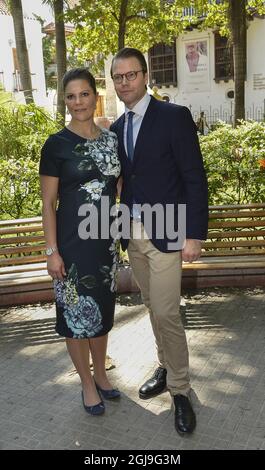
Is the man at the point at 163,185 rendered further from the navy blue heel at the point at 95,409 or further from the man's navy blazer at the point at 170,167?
the navy blue heel at the point at 95,409

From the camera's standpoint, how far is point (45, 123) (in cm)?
691

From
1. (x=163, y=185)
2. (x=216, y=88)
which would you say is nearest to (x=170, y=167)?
(x=163, y=185)

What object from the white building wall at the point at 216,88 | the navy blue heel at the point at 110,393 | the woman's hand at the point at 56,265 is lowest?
the navy blue heel at the point at 110,393

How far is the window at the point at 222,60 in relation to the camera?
81.7 ft

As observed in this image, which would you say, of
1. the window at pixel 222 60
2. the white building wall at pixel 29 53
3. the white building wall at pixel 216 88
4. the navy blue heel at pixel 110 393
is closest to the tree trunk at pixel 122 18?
the navy blue heel at pixel 110 393

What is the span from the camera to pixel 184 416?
308cm

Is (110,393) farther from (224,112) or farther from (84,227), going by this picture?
(224,112)

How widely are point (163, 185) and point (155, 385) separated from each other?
1.38 metres

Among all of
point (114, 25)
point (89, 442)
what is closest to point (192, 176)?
point (89, 442)

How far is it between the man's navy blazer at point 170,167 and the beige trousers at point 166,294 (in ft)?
0.33

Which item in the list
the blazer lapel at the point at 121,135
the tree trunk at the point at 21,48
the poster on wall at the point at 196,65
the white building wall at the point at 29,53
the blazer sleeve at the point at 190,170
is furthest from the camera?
the white building wall at the point at 29,53

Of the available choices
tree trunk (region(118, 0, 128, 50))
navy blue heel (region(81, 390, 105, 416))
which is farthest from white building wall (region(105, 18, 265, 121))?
navy blue heel (region(81, 390, 105, 416))

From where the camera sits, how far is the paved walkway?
3.04 meters

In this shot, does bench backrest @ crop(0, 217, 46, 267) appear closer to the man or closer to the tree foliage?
the man
